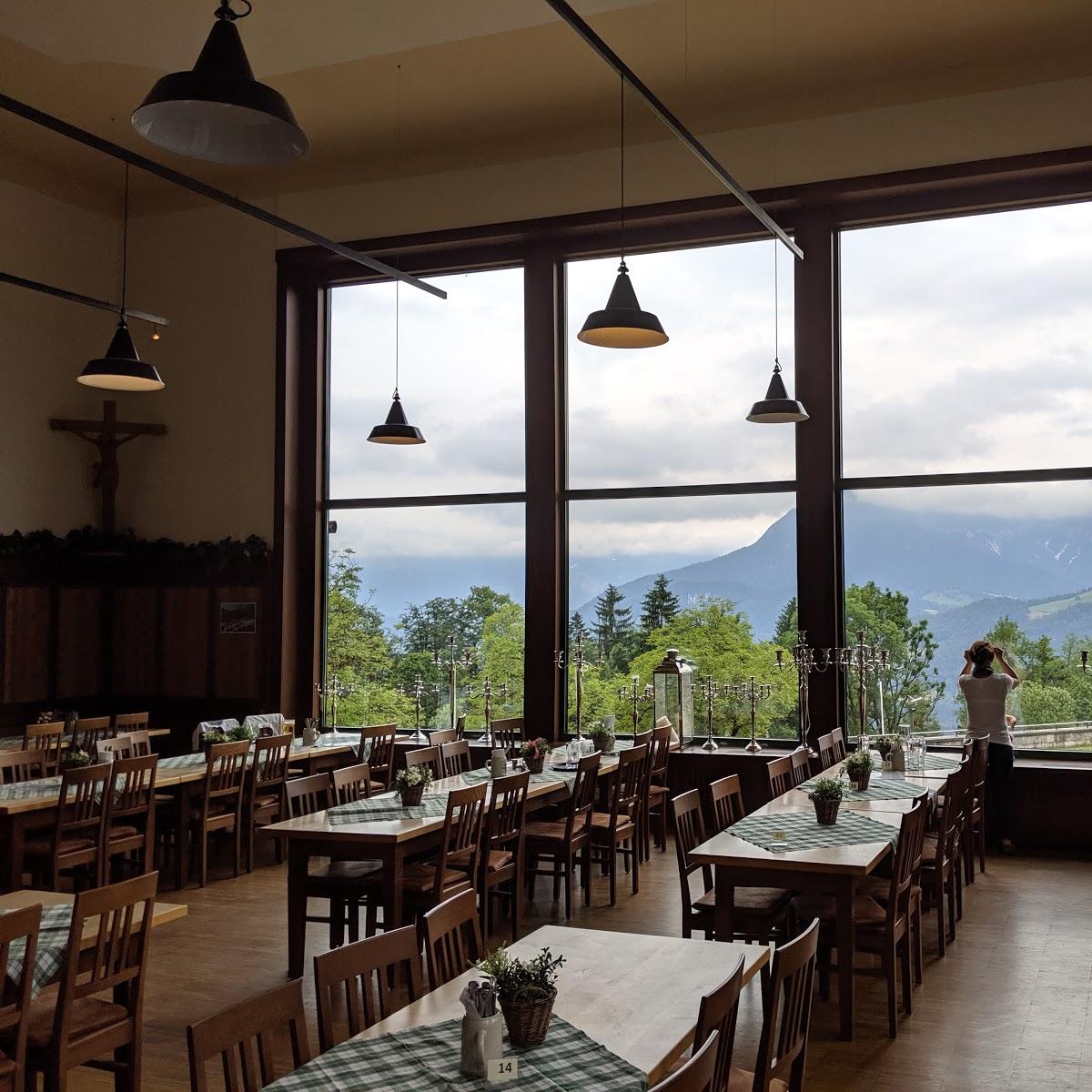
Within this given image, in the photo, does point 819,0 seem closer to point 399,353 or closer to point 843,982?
point 399,353

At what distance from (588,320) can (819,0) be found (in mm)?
3450

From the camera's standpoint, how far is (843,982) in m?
4.93

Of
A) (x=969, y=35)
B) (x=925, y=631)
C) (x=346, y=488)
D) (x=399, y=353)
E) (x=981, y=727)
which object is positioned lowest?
(x=981, y=727)

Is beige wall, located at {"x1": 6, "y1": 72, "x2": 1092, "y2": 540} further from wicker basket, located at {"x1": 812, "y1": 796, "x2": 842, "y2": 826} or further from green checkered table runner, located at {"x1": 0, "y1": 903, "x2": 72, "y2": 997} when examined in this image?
green checkered table runner, located at {"x1": 0, "y1": 903, "x2": 72, "y2": 997}

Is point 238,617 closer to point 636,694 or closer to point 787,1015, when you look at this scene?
point 636,694

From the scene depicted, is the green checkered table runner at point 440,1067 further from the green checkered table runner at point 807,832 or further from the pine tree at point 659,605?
the pine tree at point 659,605

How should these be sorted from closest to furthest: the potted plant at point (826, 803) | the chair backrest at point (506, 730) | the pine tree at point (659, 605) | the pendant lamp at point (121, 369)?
the potted plant at point (826, 803)
the pendant lamp at point (121, 369)
the chair backrest at point (506, 730)
the pine tree at point (659, 605)

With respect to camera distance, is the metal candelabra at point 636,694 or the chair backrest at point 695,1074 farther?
the metal candelabra at point 636,694

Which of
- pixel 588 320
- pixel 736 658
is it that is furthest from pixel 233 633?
pixel 588 320

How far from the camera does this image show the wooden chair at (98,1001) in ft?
11.7

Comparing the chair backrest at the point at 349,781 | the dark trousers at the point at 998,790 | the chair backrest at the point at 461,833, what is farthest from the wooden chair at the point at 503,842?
the dark trousers at the point at 998,790

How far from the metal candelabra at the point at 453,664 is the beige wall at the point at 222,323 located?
219 cm

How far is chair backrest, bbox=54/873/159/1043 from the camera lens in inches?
141

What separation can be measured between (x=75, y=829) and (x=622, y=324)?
14.4 feet
